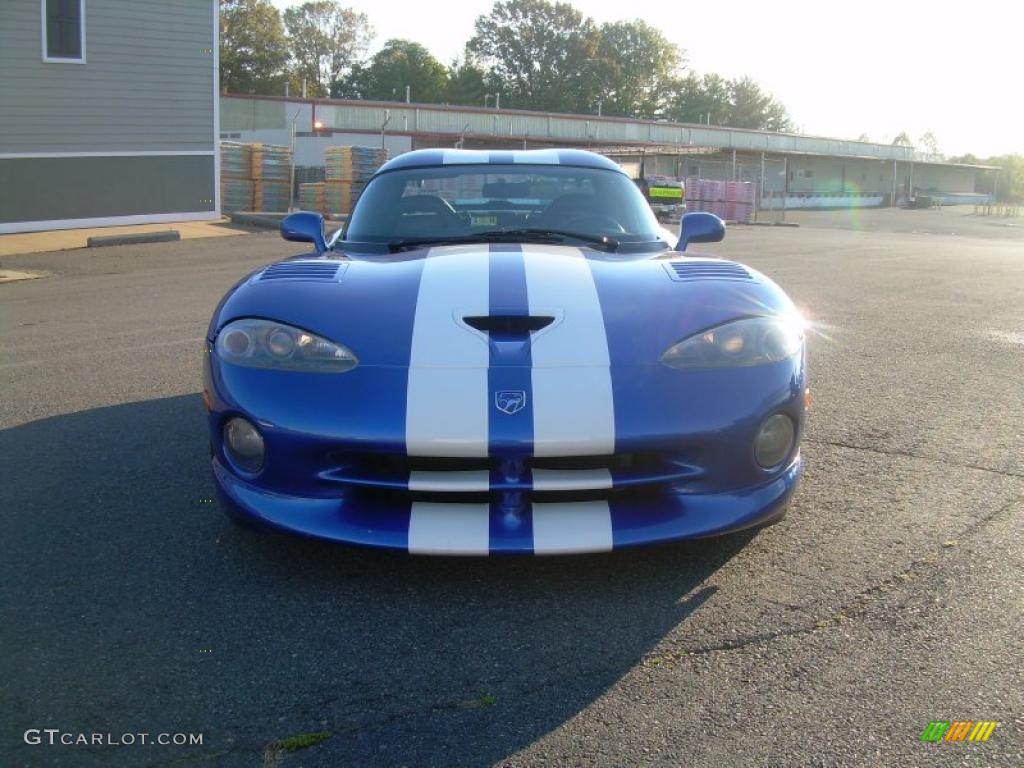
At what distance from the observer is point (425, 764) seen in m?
2.05

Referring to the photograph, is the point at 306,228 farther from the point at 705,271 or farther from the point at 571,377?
the point at 571,377

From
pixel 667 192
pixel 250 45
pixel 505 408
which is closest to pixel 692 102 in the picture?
pixel 250 45

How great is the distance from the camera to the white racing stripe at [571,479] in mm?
2844

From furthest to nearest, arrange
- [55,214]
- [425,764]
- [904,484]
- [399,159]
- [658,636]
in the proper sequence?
[55,214] → [399,159] → [904,484] → [658,636] → [425,764]

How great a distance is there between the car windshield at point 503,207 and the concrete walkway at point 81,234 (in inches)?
481

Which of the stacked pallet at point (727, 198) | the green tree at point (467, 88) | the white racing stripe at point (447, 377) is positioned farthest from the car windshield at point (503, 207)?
the green tree at point (467, 88)

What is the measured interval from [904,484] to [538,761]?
2.43 m

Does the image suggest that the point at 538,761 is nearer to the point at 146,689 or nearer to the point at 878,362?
the point at 146,689

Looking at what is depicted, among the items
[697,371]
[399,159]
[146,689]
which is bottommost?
[146,689]

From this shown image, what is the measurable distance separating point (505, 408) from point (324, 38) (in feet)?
305

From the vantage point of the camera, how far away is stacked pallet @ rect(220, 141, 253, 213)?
22469mm

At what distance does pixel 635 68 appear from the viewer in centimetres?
9238

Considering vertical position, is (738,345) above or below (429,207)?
below

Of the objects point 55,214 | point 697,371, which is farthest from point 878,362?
point 55,214
